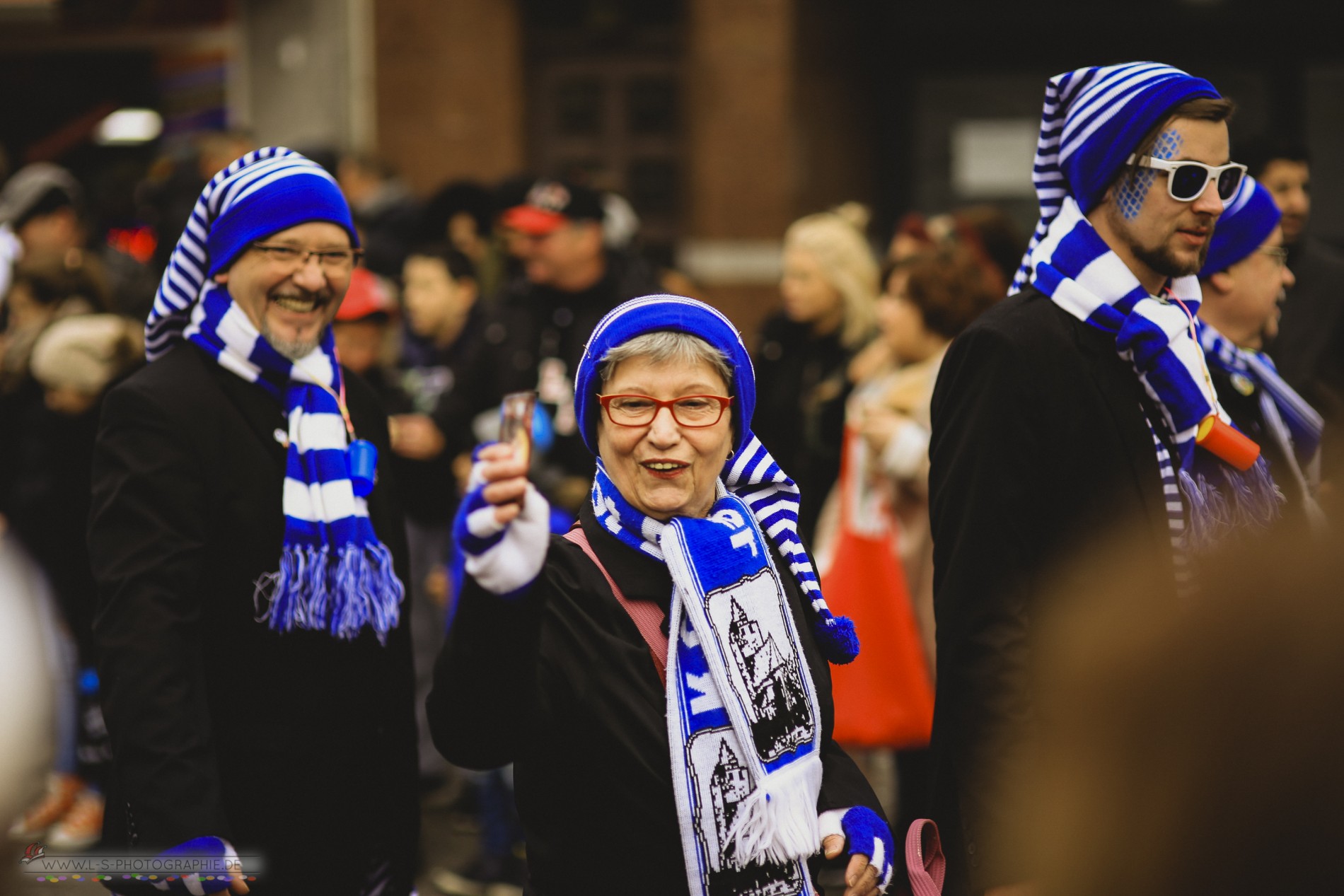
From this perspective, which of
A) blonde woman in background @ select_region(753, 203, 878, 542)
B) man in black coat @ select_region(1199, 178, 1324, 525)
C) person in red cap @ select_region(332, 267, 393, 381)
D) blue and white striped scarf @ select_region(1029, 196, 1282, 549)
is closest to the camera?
blue and white striped scarf @ select_region(1029, 196, 1282, 549)

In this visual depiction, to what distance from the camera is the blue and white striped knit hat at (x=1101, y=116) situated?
3107mm

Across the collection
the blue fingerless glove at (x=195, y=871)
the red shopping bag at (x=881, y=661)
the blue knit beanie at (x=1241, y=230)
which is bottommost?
the red shopping bag at (x=881, y=661)

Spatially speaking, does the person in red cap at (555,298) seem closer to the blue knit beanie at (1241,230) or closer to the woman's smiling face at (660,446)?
the blue knit beanie at (1241,230)

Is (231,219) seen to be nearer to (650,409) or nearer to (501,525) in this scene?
(650,409)

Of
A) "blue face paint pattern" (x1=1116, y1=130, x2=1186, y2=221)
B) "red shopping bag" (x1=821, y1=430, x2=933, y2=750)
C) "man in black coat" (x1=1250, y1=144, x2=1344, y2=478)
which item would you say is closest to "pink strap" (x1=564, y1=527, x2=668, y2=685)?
"blue face paint pattern" (x1=1116, y1=130, x2=1186, y2=221)

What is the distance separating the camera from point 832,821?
2.75 m

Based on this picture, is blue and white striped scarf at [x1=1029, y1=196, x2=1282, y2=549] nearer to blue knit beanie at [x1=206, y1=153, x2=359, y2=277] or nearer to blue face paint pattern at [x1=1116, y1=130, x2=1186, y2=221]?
blue face paint pattern at [x1=1116, y1=130, x2=1186, y2=221]

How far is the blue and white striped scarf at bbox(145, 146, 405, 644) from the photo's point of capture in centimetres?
321

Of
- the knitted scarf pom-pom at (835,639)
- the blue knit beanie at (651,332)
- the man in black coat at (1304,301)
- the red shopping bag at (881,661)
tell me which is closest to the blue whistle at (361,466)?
the blue knit beanie at (651,332)

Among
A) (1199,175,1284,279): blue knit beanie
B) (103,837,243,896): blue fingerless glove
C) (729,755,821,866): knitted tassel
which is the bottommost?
(103,837,243,896): blue fingerless glove

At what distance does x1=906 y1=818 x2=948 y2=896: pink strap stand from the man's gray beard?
167 centimetres

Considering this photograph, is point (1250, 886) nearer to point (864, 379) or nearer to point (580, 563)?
point (580, 563)

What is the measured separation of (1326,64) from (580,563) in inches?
430

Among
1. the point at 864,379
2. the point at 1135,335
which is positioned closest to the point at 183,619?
the point at 1135,335
